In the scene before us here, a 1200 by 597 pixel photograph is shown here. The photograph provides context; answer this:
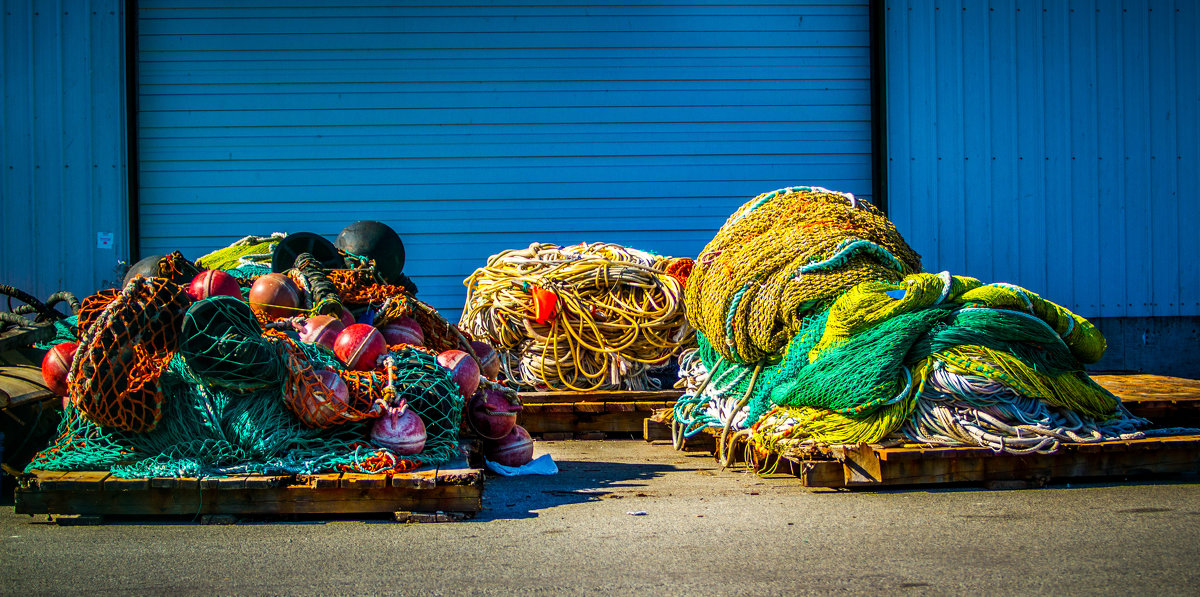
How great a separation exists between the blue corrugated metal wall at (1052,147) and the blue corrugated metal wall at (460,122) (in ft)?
5.39

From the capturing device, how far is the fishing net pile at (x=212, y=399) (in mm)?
4590

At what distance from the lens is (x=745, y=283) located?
598cm

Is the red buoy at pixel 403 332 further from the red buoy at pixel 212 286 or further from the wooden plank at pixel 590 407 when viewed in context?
the wooden plank at pixel 590 407

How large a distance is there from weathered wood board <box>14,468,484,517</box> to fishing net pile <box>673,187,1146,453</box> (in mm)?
2165

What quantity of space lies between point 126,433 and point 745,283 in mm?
3789

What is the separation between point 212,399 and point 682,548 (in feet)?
8.70

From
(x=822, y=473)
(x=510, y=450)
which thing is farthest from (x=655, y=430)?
(x=822, y=473)

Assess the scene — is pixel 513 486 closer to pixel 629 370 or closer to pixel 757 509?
pixel 757 509

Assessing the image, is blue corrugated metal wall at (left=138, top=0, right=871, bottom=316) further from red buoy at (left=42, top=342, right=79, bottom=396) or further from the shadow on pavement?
red buoy at (left=42, top=342, right=79, bottom=396)

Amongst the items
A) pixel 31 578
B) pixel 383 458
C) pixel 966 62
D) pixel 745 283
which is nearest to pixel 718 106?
pixel 966 62

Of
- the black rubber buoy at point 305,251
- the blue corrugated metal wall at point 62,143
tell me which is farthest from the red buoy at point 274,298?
the blue corrugated metal wall at point 62,143

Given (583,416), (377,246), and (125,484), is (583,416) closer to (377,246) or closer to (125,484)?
(377,246)

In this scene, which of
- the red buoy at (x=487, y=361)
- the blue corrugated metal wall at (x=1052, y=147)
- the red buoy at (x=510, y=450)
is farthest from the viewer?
the blue corrugated metal wall at (x=1052, y=147)

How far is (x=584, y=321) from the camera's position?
7.99 metres
